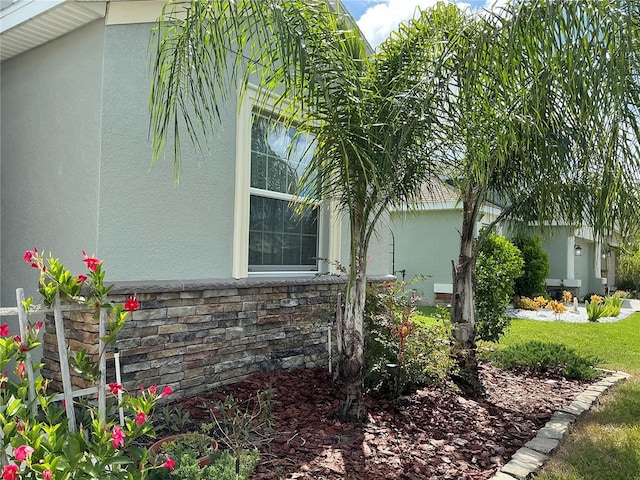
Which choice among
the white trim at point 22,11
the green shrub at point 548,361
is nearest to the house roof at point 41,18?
the white trim at point 22,11

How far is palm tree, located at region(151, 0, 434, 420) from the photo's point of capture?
3.62 meters

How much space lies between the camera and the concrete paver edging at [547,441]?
12.2ft

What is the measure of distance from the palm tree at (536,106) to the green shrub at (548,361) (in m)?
1.81

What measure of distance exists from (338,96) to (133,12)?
2308mm

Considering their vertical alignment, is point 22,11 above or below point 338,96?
above

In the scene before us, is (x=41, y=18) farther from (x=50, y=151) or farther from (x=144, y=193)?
(x=144, y=193)

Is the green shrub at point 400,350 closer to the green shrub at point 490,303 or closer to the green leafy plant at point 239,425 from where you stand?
the green leafy plant at point 239,425

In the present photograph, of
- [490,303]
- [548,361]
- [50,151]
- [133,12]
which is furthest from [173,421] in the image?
[548,361]

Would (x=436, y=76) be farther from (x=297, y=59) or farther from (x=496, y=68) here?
(x=297, y=59)

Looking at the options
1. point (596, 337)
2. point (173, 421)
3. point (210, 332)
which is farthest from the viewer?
point (596, 337)

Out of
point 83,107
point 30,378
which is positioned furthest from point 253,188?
point 30,378

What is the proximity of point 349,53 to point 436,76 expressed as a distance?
2.72 feet

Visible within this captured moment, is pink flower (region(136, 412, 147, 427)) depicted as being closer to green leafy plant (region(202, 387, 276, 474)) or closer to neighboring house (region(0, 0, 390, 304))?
green leafy plant (region(202, 387, 276, 474))

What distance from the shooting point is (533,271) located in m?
15.8
